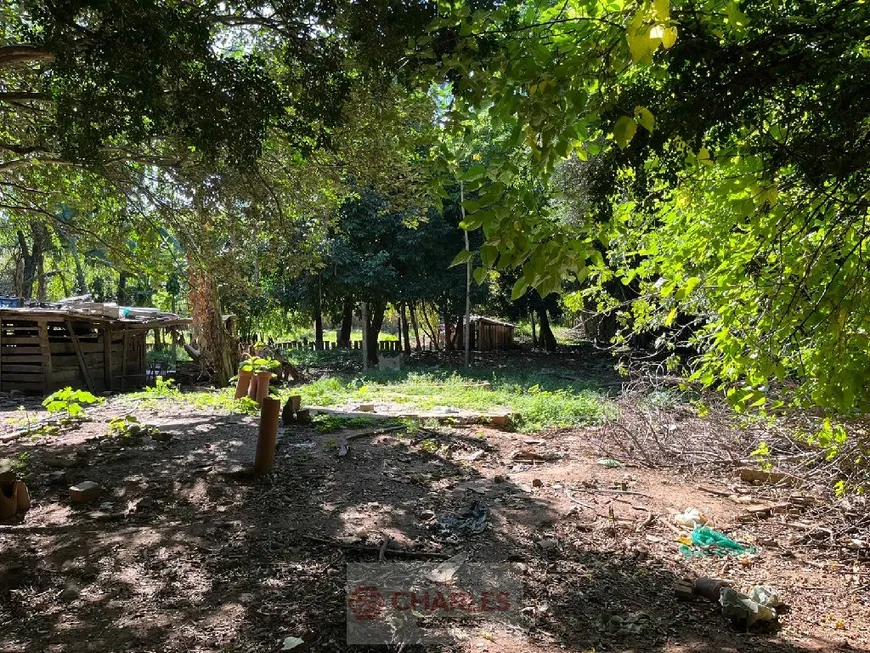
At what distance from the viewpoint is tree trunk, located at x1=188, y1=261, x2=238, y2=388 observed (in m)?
12.7

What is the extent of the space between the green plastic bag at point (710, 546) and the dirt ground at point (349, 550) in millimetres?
101

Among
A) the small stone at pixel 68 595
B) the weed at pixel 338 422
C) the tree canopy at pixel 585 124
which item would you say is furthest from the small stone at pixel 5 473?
the weed at pixel 338 422

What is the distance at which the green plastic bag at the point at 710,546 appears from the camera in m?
4.20

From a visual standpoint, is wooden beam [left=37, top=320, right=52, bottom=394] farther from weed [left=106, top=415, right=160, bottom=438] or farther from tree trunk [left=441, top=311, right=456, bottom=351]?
tree trunk [left=441, top=311, right=456, bottom=351]

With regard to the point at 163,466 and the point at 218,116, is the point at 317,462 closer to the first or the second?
the point at 163,466

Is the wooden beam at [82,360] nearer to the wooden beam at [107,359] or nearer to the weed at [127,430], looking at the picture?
the wooden beam at [107,359]

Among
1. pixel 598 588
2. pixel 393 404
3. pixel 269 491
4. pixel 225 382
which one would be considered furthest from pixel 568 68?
pixel 225 382

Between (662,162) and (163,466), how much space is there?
5144mm

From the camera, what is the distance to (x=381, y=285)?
1795 centimetres

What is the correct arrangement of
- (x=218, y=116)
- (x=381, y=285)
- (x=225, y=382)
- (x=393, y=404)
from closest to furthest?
1. (x=218, y=116)
2. (x=393, y=404)
3. (x=225, y=382)
4. (x=381, y=285)

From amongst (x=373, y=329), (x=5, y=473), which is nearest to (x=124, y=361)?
(x=373, y=329)

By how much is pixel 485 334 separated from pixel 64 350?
51.4ft

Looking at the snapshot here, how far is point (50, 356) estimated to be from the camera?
1377 cm

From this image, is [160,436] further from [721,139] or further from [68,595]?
[721,139]
